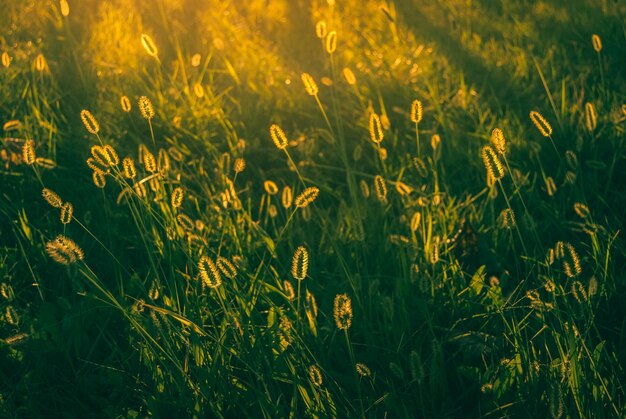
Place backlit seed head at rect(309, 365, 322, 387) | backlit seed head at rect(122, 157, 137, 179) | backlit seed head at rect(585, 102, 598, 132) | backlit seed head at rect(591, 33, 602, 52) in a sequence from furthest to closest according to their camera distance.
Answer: backlit seed head at rect(591, 33, 602, 52)
backlit seed head at rect(585, 102, 598, 132)
backlit seed head at rect(122, 157, 137, 179)
backlit seed head at rect(309, 365, 322, 387)

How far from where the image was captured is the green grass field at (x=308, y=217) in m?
1.34

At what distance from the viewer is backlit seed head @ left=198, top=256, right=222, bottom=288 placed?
1.17 m

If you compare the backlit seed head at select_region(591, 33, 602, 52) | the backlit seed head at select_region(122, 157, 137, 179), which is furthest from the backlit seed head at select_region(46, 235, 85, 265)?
the backlit seed head at select_region(591, 33, 602, 52)

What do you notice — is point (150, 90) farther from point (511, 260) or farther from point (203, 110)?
point (511, 260)

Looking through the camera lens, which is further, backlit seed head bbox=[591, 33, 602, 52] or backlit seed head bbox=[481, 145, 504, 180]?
backlit seed head bbox=[591, 33, 602, 52]

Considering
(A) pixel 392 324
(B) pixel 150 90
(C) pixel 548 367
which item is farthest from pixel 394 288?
(B) pixel 150 90

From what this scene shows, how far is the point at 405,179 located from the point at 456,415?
94cm

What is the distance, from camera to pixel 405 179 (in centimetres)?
218

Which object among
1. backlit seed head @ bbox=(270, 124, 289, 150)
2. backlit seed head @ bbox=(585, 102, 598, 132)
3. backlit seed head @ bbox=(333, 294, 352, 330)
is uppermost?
backlit seed head @ bbox=(270, 124, 289, 150)

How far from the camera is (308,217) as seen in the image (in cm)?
188

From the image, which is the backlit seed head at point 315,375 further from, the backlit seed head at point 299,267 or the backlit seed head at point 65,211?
the backlit seed head at point 65,211

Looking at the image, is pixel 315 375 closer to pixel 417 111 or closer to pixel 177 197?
pixel 177 197

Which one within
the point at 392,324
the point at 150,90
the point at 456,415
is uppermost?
the point at 150,90

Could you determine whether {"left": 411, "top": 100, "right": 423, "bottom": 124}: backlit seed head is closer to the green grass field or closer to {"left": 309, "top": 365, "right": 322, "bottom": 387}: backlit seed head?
the green grass field
